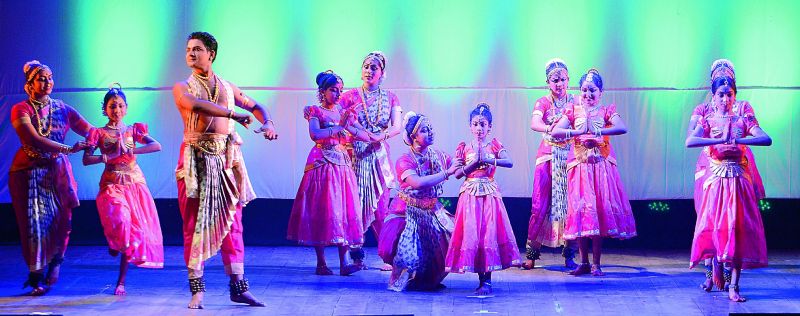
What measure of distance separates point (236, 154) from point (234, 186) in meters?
0.18

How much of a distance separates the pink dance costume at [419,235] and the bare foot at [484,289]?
279mm

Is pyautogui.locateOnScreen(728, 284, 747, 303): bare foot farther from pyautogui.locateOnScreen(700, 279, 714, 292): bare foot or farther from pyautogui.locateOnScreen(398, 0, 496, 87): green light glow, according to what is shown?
pyautogui.locateOnScreen(398, 0, 496, 87): green light glow

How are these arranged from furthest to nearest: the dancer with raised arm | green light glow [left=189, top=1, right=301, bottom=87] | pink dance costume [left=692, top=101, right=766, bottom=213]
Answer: green light glow [left=189, top=1, right=301, bottom=87] < pink dance costume [left=692, top=101, right=766, bottom=213] < the dancer with raised arm

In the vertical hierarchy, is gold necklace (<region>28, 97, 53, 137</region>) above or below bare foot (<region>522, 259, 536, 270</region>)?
above

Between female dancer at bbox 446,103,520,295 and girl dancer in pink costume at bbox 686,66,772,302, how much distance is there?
3.78 feet

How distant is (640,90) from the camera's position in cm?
858

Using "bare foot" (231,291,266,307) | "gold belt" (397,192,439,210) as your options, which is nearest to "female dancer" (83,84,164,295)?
"bare foot" (231,291,266,307)

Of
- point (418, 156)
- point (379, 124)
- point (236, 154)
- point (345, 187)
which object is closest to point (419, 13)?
point (379, 124)

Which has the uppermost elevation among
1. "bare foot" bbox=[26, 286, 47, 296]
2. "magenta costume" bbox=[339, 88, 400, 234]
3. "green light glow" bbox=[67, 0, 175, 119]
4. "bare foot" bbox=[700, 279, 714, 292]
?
"green light glow" bbox=[67, 0, 175, 119]

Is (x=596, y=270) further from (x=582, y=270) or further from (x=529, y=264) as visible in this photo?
(x=529, y=264)

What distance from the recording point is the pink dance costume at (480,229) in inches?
250

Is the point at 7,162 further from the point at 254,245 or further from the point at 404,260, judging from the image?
the point at 404,260

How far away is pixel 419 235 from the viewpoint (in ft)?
21.7

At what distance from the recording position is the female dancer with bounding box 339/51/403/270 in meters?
7.68
